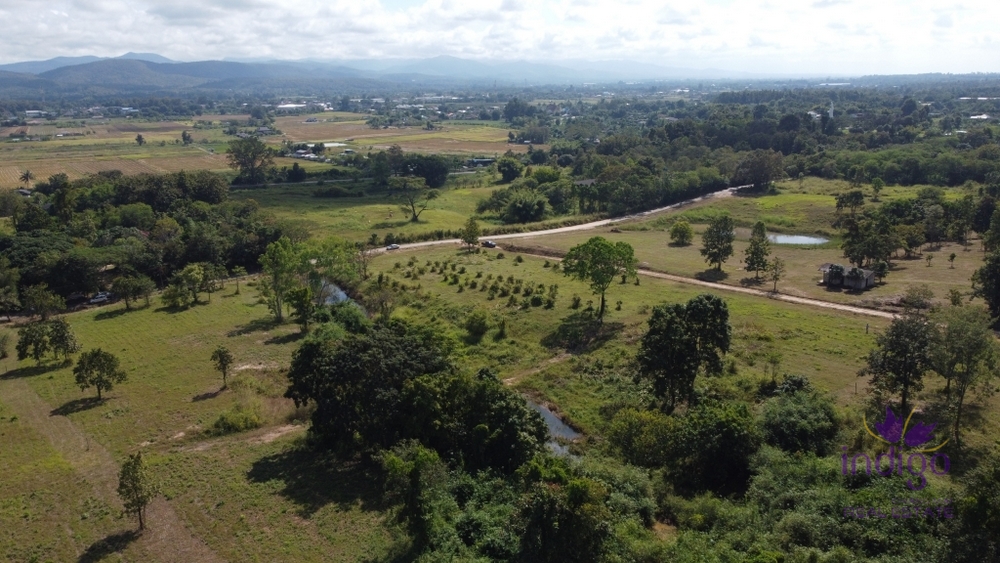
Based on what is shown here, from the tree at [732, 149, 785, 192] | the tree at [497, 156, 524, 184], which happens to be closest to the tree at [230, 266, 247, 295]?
the tree at [497, 156, 524, 184]

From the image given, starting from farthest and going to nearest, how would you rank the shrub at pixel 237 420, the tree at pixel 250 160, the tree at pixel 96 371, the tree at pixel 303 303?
1. the tree at pixel 250 160
2. the tree at pixel 303 303
3. the tree at pixel 96 371
4. the shrub at pixel 237 420

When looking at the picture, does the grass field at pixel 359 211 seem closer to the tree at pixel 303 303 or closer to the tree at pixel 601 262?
the tree at pixel 303 303

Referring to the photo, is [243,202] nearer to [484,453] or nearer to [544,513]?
[484,453]

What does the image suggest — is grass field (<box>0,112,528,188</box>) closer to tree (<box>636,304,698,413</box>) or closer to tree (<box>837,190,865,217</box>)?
tree (<box>837,190,865,217</box>)

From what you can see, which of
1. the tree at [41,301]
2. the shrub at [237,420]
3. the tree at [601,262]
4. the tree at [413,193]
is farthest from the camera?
the tree at [413,193]

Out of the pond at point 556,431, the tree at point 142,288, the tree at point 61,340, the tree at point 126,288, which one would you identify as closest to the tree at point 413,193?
the tree at point 142,288

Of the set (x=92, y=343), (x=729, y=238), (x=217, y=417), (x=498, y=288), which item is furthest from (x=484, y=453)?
(x=729, y=238)
